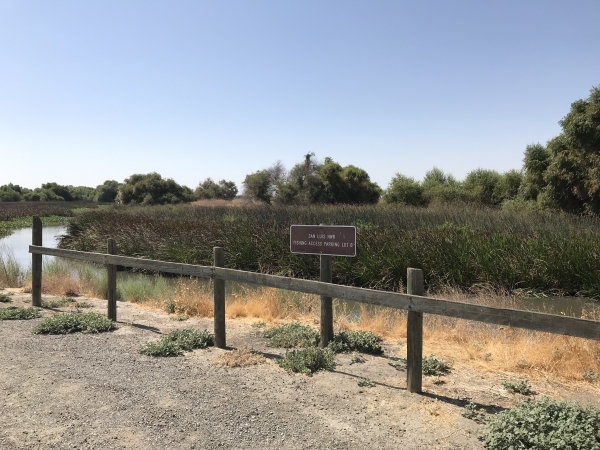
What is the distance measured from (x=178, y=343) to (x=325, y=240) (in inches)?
89.6

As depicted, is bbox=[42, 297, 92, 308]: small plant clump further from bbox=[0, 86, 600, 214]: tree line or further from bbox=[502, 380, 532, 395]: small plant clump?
bbox=[0, 86, 600, 214]: tree line

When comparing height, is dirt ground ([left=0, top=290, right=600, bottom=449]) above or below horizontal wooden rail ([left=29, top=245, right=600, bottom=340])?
below

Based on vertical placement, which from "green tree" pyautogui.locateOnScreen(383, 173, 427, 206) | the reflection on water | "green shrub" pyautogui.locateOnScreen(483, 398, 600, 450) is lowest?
the reflection on water

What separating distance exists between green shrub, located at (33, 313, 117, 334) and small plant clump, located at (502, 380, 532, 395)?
541cm

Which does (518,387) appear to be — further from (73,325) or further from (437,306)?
(73,325)

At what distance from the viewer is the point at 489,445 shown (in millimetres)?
3441

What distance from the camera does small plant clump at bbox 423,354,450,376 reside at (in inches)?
203

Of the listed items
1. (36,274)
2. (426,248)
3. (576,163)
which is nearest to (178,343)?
(36,274)

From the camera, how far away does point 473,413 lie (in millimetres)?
4051

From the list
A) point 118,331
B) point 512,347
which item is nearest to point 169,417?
point 118,331

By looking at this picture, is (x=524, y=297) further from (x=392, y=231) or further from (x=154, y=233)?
(x=154, y=233)

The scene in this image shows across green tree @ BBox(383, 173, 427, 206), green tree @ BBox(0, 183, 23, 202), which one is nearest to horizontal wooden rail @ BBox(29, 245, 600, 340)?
green tree @ BBox(383, 173, 427, 206)

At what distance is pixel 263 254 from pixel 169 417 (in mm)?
12659

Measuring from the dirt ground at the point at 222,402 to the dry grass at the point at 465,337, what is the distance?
0.46 meters
